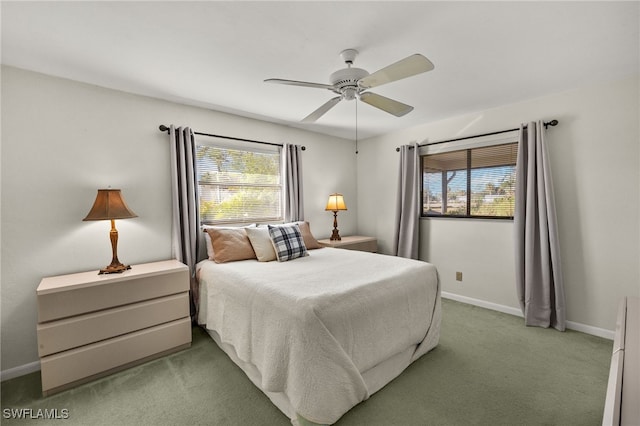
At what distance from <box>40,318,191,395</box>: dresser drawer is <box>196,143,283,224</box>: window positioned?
1.28 meters

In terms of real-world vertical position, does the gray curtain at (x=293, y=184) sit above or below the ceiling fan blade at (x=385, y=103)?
below

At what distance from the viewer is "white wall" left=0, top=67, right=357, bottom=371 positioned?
7.27 feet

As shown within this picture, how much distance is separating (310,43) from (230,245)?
1950 millimetres

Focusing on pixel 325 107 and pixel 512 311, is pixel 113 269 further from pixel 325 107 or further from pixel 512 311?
pixel 512 311

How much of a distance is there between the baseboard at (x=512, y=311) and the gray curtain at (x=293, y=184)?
233cm

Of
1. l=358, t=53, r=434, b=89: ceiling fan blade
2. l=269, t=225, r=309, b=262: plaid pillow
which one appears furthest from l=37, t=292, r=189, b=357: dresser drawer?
l=358, t=53, r=434, b=89: ceiling fan blade

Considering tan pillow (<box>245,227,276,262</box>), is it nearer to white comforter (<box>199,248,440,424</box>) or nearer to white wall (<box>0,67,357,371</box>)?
white comforter (<box>199,248,440,424</box>)

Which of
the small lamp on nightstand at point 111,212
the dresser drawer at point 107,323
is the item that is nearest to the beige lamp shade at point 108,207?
the small lamp on nightstand at point 111,212

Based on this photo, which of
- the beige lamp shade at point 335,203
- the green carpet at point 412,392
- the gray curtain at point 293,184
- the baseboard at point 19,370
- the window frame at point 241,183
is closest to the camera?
the green carpet at point 412,392

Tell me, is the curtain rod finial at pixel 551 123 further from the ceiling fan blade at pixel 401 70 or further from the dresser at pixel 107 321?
the dresser at pixel 107 321

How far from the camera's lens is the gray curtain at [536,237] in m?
2.84

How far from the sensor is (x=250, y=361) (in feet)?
6.44

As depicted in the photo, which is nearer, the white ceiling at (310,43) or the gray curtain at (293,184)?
the white ceiling at (310,43)

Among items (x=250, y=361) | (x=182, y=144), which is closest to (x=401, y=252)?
(x=250, y=361)
